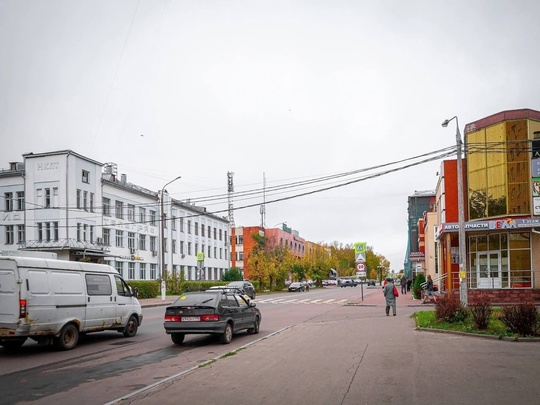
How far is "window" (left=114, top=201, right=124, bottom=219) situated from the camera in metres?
55.5

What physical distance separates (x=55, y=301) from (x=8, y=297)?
1.25m

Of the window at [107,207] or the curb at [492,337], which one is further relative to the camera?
the window at [107,207]

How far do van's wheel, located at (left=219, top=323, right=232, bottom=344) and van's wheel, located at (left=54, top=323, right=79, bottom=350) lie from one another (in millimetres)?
4014

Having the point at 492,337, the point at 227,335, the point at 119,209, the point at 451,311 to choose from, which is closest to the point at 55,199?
the point at 119,209

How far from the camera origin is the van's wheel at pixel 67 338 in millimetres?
14711

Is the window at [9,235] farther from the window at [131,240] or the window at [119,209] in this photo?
the window at [131,240]

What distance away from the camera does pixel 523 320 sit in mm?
15203

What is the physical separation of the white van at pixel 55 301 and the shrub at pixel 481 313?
10.9 metres

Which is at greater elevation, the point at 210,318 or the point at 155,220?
the point at 155,220

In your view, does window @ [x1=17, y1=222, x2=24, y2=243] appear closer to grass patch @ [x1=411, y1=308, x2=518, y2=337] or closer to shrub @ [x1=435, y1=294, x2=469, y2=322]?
grass patch @ [x1=411, y1=308, x2=518, y2=337]

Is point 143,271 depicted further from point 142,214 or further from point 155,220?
point 155,220

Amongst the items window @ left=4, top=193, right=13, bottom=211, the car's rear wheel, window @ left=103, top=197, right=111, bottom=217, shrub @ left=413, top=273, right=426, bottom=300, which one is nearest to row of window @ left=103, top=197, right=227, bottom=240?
window @ left=103, top=197, right=111, bottom=217

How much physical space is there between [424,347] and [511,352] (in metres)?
2.09

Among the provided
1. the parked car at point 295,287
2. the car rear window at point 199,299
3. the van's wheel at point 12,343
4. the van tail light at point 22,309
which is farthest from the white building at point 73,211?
the van tail light at point 22,309
